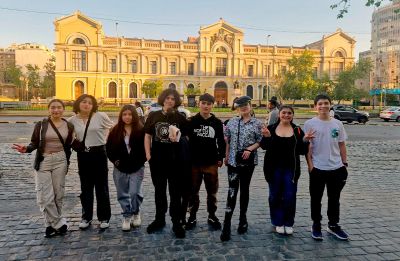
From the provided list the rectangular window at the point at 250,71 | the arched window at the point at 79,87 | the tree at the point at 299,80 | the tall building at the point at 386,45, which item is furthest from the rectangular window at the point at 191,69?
the tall building at the point at 386,45

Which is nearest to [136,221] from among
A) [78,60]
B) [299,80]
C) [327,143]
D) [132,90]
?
[327,143]

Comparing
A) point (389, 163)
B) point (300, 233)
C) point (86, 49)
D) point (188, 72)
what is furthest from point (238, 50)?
point (300, 233)

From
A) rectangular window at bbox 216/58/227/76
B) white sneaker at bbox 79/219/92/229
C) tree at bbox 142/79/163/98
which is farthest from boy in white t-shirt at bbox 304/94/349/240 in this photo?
rectangular window at bbox 216/58/227/76

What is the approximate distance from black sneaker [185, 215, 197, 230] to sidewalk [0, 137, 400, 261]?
9cm

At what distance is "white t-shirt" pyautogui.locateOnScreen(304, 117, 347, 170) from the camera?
15.2ft

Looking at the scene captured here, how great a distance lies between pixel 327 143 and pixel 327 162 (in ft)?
0.82

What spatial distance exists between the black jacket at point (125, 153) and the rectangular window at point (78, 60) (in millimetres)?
60309

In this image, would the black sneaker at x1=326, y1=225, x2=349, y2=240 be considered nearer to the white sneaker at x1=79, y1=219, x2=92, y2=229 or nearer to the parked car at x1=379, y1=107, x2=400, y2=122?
the white sneaker at x1=79, y1=219, x2=92, y2=229

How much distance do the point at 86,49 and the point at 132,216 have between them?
199ft

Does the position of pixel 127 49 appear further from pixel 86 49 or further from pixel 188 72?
pixel 188 72

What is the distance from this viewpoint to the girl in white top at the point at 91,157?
15.7 ft

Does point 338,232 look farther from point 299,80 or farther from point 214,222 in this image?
point 299,80

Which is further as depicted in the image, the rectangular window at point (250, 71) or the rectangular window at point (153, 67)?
the rectangular window at point (250, 71)

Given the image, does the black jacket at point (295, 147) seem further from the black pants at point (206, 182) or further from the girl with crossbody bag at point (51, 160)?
the girl with crossbody bag at point (51, 160)
